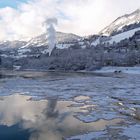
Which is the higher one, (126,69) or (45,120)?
(45,120)

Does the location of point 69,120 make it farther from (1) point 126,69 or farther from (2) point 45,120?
(1) point 126,69

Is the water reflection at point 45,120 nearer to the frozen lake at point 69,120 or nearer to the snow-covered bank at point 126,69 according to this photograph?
the frozen lake at point 69,120

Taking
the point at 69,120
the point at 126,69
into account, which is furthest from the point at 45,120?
the point at 126,69

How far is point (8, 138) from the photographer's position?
19625 mm

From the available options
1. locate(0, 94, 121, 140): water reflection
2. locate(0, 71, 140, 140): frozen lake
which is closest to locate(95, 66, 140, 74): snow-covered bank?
locate(0, 71, 140, 140): frozen lake

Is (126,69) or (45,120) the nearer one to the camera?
(45,120)

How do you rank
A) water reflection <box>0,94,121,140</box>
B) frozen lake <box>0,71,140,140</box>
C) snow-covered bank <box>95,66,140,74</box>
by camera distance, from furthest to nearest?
snow-covered bank <box>95,66,140,74</box>
water reflection <box>0,94,121,140</box>
frozen lake <box>0,71,140,140</box>

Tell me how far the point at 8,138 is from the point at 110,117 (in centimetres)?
949

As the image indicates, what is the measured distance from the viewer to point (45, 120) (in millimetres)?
24609

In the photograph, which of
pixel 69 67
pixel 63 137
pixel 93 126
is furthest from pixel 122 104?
pixel 69 67

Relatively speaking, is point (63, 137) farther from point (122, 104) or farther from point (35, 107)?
point (122, 104)

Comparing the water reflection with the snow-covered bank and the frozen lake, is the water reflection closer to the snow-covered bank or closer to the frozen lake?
the frozen lake

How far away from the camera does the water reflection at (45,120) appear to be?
67.3 feet

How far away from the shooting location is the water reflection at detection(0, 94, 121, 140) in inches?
807
